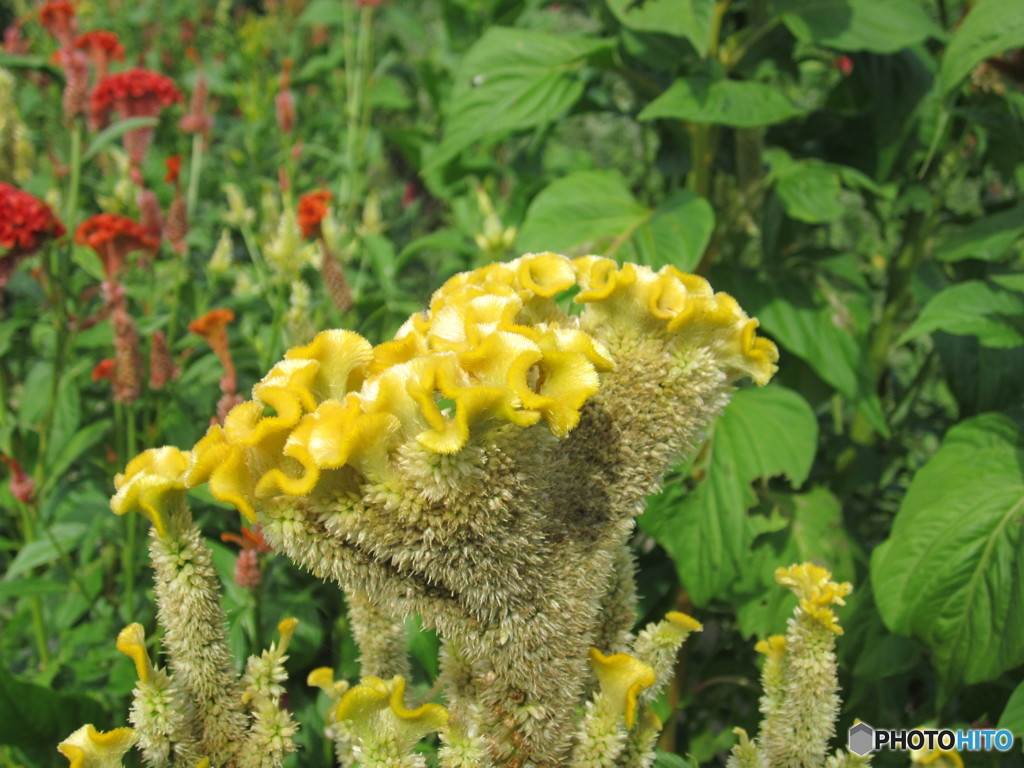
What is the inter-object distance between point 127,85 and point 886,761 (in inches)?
84.8

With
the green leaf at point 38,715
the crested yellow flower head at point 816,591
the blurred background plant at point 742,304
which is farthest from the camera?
the blurred background plant at point 742,304

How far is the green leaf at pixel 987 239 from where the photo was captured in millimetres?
1624

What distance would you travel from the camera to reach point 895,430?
2.22 metres

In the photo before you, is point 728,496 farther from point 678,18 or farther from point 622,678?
point 678,18

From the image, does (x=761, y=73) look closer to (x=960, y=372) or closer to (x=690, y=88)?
(x=690, y=88)

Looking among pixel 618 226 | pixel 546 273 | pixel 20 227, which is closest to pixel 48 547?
pixel 20 227

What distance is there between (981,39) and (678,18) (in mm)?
521

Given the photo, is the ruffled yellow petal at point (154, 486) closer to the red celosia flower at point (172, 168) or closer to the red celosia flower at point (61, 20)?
the red celosia flower at point (172, 168)

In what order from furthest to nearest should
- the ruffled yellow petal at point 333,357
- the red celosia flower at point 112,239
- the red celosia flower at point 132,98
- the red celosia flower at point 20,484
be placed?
the red celosia flower at point 132,98, the red celosia flower at point 112,239, the red celosia flower at point 20,484, the ruffled yellow petal at point 333,357

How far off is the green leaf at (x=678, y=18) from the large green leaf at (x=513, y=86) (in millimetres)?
175

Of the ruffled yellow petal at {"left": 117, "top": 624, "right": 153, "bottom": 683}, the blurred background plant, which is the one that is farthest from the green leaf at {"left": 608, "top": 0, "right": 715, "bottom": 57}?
the ruffled yellow petal at {"left": 117, "top": 624, "right": 153, "bottom": 683}

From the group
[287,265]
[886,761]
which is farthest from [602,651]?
[287,265]

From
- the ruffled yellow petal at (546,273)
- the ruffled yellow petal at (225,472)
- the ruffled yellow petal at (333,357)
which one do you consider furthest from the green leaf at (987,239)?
the ruffled yellow petal at (225,472)

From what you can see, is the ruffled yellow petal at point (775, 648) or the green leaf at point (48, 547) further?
the green leaf at point (48, 547)
